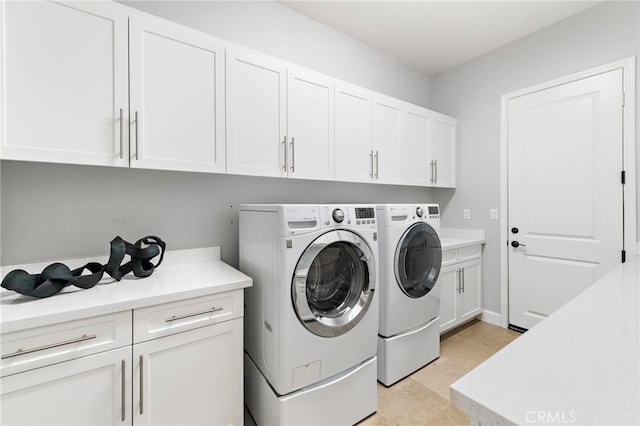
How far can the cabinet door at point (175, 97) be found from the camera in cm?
138

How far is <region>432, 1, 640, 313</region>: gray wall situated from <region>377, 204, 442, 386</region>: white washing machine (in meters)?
1.12

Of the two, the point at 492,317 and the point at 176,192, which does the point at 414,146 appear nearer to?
the point at 492,317

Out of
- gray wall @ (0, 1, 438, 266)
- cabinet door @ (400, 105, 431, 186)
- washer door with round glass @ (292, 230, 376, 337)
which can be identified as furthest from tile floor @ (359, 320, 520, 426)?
cabinet door @ (400, 105, 431, 186)

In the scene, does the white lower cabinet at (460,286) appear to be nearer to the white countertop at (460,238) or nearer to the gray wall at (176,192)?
the white countertop at (460,238)

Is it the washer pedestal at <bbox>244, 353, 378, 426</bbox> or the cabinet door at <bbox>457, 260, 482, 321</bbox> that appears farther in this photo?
the cabinet door at <bbox>457, 260, 482, 321</bbox>

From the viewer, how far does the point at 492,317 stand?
2877 millimetres

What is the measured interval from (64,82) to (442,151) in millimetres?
2984

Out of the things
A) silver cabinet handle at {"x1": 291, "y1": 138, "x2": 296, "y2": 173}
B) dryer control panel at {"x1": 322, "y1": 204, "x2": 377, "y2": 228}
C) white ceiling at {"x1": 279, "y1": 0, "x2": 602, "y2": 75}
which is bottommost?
dryer control panel at {"x1": 322, "y1": 204, "x2": 377, "y2": 228}

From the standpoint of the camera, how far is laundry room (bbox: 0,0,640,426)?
1023 millimetres

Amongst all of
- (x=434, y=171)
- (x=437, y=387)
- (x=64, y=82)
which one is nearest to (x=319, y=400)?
(x=437, y=387)

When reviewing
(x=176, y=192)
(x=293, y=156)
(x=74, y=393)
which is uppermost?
(x=293, y=156)

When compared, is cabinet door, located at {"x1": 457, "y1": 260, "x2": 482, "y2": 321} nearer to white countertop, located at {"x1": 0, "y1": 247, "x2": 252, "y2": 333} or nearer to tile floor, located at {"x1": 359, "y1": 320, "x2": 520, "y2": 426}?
tile floor, located at {"x1": 359, "y1": 320, "x2": 520, "y2": 426}

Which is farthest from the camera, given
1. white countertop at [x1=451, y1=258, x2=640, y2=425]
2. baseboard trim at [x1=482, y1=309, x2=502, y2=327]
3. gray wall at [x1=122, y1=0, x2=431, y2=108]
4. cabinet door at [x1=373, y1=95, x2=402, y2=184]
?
baseboard trim at [x1=482, y1=309, x2=502, y2=327]

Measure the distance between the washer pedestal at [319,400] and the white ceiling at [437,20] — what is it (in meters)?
2.60
